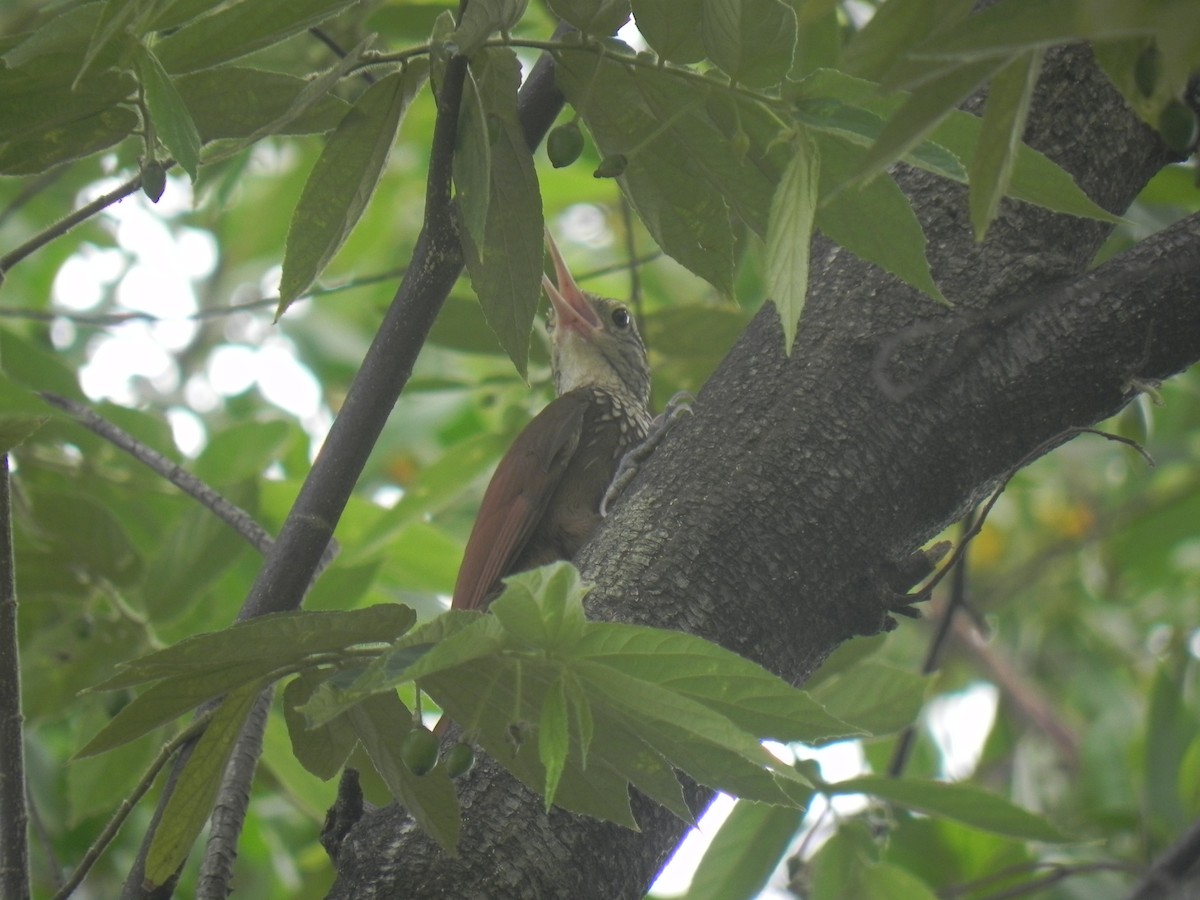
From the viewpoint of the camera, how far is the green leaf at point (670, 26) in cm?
130

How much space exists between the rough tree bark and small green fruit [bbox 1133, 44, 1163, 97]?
0.70 meters

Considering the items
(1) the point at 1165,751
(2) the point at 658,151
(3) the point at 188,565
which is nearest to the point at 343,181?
(2) the point at 658,151

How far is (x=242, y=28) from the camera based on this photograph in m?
1.33

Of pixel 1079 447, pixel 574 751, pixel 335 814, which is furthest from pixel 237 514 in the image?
pixel 1079 447

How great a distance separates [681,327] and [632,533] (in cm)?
126

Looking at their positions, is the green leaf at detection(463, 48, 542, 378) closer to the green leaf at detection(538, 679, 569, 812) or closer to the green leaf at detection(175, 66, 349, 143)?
the green leaf at detection(175, 66, 349, 143)

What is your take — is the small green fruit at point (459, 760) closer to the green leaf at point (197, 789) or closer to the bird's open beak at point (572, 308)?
the green leaf at point (197, 789)

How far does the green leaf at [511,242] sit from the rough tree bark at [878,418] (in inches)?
12.2

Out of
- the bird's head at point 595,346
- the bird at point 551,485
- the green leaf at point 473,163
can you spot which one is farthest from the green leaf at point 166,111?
the bird's head at point 595,346

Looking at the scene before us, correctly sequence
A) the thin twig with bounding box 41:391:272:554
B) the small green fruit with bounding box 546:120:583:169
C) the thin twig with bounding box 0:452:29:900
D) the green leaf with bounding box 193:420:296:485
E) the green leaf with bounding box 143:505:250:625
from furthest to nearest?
1. the green leaf with bounding box 193:420:296:485
2. the green leaf with bounding box 143:505:250:625
3. the thin twig with bounding box 41:391:272:554
4. the thin twig with bounding box 0:452:29:900
5. the small green fruit with bounding box 546:120:583:169

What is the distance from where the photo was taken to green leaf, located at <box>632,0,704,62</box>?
1.30m

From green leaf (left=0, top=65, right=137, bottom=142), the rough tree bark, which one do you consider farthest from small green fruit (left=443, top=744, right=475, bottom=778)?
green leaf (left=0, top=65, right=137, bottom=142)

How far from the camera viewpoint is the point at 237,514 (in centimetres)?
219

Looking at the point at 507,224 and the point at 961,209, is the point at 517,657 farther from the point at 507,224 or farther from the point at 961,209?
the point at 961,209
